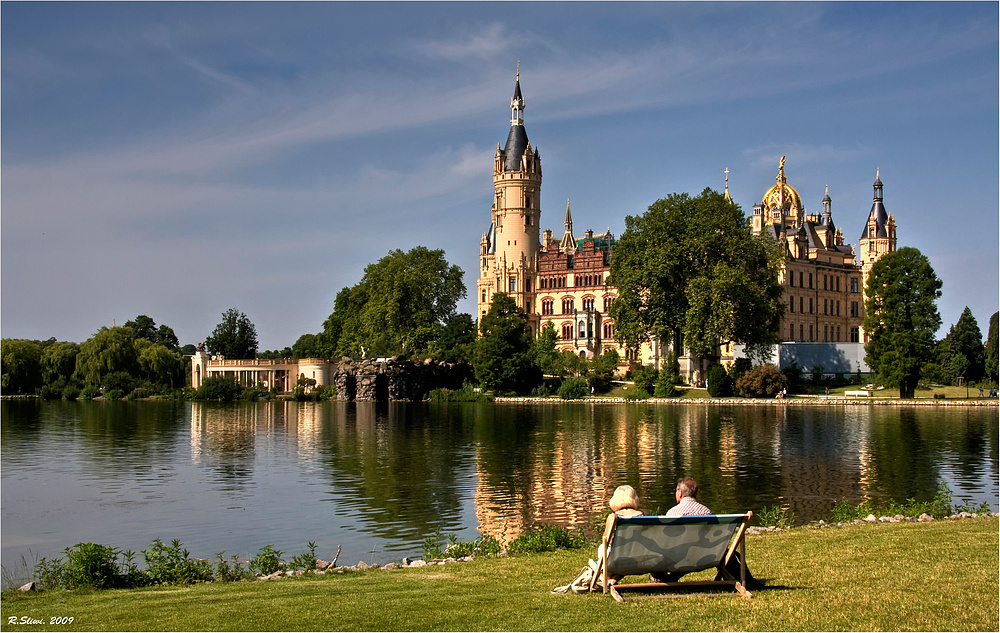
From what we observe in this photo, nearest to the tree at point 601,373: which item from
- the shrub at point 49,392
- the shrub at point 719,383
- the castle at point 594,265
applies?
the shrub at point 719,383

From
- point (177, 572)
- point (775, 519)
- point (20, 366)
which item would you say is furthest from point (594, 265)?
point (177, 572)

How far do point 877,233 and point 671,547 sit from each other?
124 metres

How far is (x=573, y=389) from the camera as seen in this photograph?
7862 cm

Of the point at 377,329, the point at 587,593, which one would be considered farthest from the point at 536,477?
the point at 377,329

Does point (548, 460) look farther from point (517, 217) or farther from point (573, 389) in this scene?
point (517, 217)

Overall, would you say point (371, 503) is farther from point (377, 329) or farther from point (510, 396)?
point (377, 329)

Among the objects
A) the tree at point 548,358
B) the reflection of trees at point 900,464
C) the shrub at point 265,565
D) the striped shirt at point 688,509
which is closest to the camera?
the striped shirt at point 688,509

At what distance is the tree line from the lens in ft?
218

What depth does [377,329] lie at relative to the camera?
9369 cm

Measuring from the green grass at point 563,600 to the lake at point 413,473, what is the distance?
4.50m

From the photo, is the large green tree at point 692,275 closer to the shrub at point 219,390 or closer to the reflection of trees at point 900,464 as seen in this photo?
the reflection of trees at point 900,464

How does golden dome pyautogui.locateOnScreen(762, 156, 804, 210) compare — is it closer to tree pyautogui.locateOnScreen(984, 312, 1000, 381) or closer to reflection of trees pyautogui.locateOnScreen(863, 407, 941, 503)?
tree pyautogui.locateOnScreen(984, 312, 1000, 381)

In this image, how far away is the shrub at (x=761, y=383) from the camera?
72375mm

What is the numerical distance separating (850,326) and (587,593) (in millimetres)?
114275
